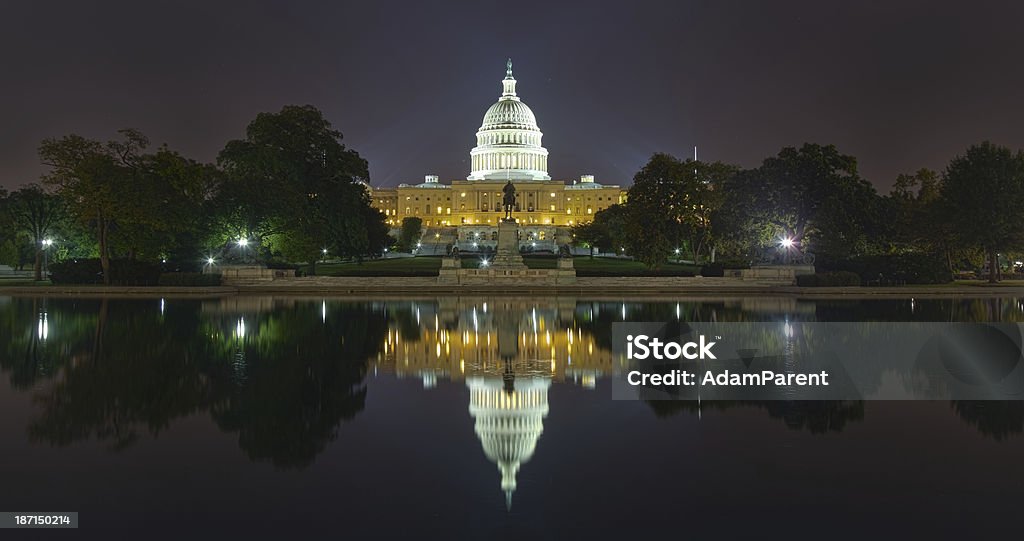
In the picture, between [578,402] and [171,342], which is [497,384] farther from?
[171,342]

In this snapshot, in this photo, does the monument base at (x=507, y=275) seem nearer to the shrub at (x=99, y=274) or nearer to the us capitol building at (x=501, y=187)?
the shrub at (x=99, y=274)

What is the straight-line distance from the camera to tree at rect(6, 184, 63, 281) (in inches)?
2372

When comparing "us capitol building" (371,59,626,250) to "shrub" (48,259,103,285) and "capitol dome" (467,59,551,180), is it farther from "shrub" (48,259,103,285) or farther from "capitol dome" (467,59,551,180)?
"shrub" (48,259,103,285)

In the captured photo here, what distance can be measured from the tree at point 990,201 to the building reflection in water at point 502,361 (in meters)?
31.9

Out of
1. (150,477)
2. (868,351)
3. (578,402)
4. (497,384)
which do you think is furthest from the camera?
(868,351)

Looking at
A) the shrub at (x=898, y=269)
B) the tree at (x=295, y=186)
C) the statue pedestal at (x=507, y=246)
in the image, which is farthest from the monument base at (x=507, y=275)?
the shrub at (x=898, y=269)

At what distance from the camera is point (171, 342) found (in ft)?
71.4

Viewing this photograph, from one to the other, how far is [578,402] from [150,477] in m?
6.57

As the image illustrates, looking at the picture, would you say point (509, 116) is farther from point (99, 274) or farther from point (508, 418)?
point (508, 418)

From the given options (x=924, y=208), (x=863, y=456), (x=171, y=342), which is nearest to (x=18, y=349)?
(x=171, y=342)

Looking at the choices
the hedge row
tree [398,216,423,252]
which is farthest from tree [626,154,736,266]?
tree [398,216,423,252]

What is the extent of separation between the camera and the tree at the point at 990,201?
52188mm

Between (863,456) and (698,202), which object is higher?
(698,202)

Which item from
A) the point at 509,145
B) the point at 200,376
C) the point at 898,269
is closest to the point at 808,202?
the point at 898,269
